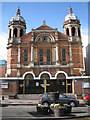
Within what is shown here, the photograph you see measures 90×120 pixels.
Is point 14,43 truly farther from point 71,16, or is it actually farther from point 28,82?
point 71,16

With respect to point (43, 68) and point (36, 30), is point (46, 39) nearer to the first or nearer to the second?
point (36, 30)

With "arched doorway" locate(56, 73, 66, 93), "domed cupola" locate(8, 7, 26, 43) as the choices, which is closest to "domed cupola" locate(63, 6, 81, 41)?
"arched doorway" locate(56, 73, 66, 93)

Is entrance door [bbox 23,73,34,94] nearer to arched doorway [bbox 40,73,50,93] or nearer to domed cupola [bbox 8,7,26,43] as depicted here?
arched doorway [bbox 40,73,50,93]

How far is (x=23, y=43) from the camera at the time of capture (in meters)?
30.1

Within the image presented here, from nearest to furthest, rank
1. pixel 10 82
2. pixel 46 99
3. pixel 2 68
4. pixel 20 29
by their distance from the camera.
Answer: pixel 46 99
pixel 10 82
pixel 20 29
pixel 2 68

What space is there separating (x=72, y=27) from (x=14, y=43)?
13.8 metres

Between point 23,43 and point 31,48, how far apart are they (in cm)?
222

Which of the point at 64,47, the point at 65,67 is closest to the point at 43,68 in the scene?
the point at 65,67

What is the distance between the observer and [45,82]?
88.0ft

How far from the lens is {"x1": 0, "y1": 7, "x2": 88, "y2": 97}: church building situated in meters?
27.0

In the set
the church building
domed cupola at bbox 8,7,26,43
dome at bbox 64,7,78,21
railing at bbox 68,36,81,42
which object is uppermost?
dome at bbox 64,7,78,21

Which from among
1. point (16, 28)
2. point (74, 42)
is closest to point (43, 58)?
point (74, 42)

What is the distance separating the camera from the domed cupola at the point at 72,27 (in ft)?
102

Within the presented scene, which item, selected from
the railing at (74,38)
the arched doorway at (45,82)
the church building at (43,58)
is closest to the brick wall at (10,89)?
the church building at (43,58)
